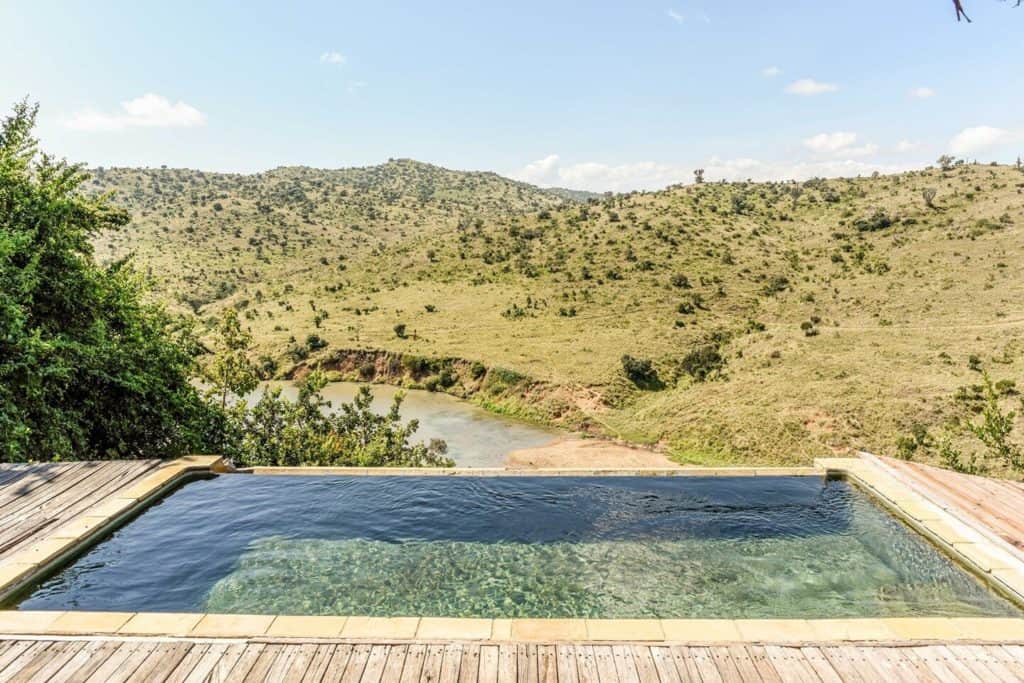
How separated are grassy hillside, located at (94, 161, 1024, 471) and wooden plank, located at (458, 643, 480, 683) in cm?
2510

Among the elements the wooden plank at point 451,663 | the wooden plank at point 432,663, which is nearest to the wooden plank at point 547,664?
the wooden plank at point 451,663

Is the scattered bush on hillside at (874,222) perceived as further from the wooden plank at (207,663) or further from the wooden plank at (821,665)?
the wooden plank at (207,663)

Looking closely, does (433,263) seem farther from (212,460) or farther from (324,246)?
(212,460)

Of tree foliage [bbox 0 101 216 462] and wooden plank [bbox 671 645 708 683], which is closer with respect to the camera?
wooden plank [bbox 671 645 708 683]

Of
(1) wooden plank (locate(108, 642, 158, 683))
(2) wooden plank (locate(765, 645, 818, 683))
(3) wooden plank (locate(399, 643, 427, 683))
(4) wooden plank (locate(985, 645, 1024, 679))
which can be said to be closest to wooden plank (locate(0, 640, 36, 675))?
(1) wooden plank (locate(108, 642, 158, 683))

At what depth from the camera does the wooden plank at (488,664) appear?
544 centimetres

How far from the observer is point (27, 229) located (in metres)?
13.6

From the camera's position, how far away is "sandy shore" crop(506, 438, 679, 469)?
91.7ft

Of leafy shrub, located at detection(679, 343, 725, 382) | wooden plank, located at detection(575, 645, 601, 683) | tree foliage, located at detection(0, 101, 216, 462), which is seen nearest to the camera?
wooden plank, located at detection(575, 645, 601, 683)

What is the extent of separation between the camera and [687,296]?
52.8 m

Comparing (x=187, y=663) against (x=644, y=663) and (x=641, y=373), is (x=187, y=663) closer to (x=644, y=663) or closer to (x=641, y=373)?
(x=644, y=663)

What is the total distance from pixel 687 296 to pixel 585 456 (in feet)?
94.0

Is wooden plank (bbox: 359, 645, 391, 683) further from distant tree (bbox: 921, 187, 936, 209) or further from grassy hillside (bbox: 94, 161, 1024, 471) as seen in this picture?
distant tree (bbox: 921, 187, 936, 209)

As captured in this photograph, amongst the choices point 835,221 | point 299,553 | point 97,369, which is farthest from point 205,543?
point 835,221
